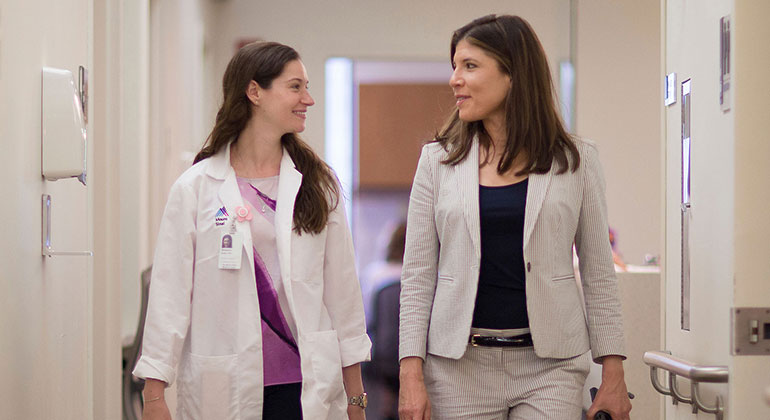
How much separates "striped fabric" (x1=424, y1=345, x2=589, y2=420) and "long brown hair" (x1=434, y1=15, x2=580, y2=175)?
0.45m

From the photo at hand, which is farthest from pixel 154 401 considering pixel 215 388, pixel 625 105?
pixel 625 105

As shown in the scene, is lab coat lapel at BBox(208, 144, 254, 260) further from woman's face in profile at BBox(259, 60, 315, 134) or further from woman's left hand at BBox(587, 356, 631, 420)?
woman's left hand at BBox(587, 356, 631, 420)

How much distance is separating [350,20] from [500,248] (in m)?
4.21

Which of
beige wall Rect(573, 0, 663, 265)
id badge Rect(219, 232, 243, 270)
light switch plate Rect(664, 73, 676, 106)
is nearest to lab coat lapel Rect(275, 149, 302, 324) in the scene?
id badge Rect(219, 232, 243, 270)

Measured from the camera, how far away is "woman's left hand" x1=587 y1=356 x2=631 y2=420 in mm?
2279

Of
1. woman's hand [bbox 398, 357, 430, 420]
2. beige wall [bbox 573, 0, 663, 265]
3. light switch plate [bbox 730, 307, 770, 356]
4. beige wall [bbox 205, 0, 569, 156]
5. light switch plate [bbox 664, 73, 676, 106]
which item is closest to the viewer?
light switch plate [bbox 730, 307, 770, 356]

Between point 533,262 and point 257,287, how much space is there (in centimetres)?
75

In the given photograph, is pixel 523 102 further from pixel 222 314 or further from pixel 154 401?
pixel 154 401

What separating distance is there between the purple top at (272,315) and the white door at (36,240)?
61 cm

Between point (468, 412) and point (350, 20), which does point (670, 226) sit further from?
point (350, 20)

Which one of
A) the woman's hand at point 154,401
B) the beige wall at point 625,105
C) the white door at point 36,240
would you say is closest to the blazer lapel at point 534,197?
the woman's hand at point 154,401

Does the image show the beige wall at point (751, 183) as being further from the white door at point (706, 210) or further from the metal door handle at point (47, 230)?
the metal door handle at point (47, 230)

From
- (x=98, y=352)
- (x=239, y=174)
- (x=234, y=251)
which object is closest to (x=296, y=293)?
(x=234, y=251)

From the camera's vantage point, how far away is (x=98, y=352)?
383 cm
